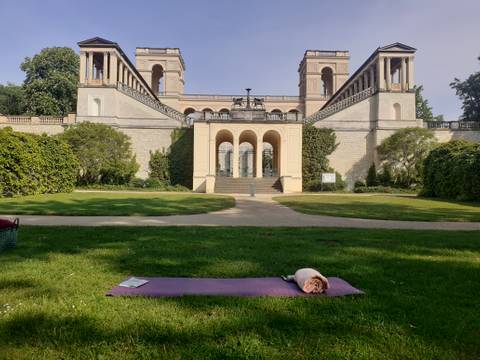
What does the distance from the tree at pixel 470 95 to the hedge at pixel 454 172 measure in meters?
26.6

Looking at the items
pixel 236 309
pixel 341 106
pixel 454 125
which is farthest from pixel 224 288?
pixel 454 125

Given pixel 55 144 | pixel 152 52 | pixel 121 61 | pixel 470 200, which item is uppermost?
pixel 152 52

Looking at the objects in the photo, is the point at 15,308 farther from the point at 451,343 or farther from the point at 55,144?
the point at 55,144

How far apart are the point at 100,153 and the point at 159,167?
6169mm

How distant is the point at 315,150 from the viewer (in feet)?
108

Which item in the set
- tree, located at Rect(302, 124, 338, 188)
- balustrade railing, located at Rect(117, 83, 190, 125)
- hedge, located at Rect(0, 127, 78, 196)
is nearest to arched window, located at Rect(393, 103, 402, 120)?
tree, located at Rect(302, 124, 338, 188)

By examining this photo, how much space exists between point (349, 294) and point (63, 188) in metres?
24.3

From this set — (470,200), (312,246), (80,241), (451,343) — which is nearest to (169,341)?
(451,343)

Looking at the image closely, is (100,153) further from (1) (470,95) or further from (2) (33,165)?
(1) (470,95)

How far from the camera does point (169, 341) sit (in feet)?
8.30

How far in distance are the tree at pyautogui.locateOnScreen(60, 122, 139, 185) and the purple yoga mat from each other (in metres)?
27.6

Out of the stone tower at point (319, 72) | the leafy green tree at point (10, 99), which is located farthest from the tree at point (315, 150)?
the leafy green tree at point (10, 99)

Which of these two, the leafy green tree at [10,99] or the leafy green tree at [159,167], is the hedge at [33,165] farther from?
the leafy green tree at [10,99]

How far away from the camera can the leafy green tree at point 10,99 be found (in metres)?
50.2
